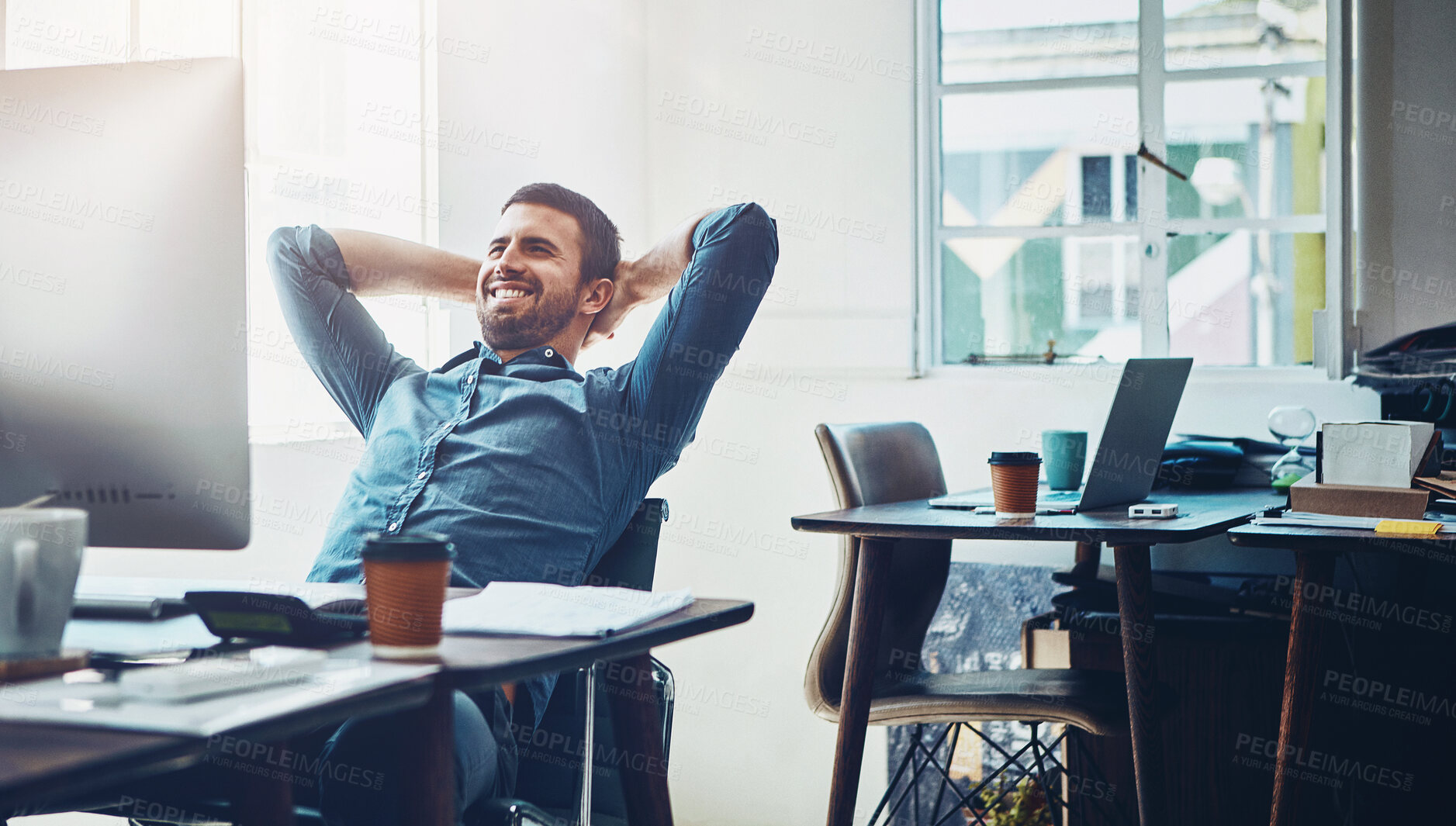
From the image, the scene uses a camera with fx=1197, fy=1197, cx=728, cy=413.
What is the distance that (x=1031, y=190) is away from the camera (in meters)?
3.41

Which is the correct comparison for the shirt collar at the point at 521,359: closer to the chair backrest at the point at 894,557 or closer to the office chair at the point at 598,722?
the office chair at the point at 598,722

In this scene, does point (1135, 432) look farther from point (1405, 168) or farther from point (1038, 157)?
point (1038, 157)

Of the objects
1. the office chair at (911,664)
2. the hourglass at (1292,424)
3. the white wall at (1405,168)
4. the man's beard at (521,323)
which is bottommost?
the office chair at (911,664)

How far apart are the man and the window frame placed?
1.38m

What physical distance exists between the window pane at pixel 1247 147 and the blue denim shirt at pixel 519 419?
1770mm

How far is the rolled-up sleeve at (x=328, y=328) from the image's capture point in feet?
6.91

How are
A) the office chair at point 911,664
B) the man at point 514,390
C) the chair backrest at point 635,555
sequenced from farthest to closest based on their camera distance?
the office chair at point 911,664 → the chair backrest at point 635,555 → the man at point 514,390

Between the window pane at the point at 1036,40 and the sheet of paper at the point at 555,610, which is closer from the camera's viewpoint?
the sheet of paper at the point at 555,610

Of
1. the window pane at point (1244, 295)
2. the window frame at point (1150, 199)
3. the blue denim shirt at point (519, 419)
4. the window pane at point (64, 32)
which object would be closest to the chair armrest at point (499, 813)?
the blue denim shirt at point (519, 419)

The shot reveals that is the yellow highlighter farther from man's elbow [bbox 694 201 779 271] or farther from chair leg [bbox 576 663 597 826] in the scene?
chair leg [bbox 576 663 597 826]

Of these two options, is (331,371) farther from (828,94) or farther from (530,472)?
(828,94)

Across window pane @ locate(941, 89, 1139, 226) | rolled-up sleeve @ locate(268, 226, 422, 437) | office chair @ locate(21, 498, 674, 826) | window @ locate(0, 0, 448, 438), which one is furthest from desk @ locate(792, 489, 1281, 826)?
window pane @ locate(941, 89, 1139, 226)

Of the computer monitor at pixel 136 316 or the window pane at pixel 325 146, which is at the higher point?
the window pane at pixel 325 146

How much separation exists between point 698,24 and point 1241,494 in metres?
2.08
